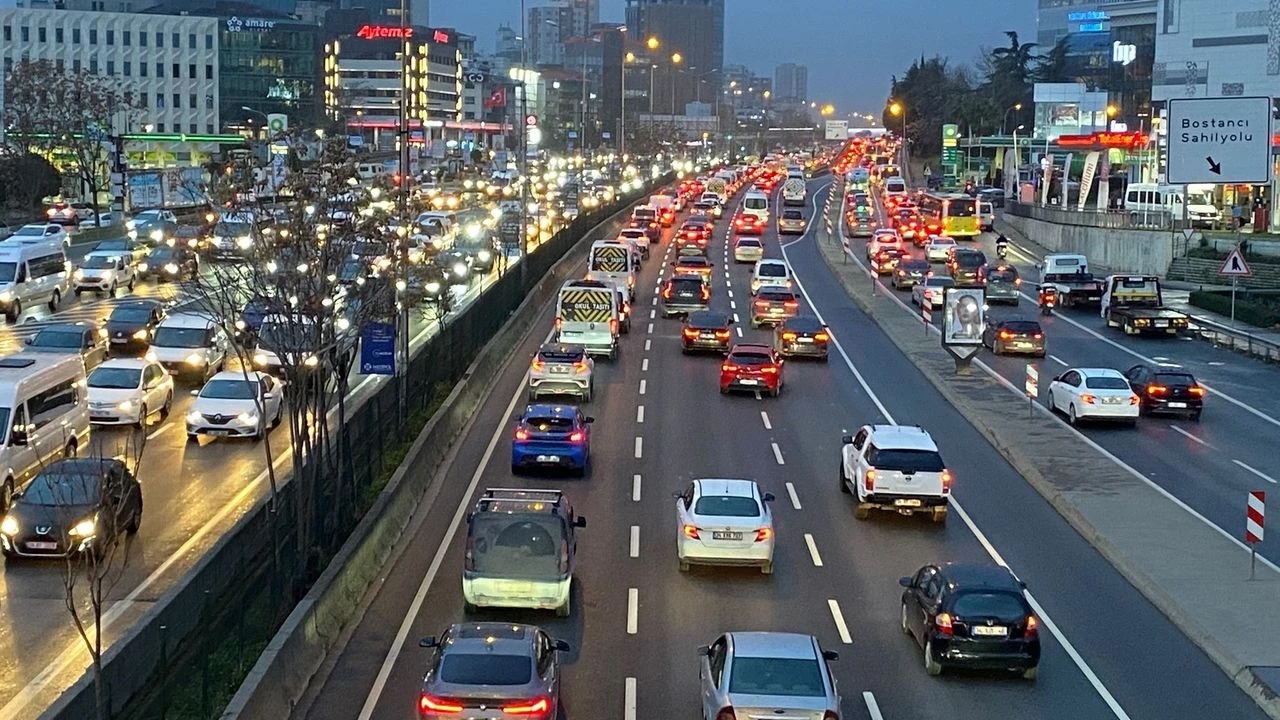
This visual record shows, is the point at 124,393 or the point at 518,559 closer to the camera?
the point at 518,559

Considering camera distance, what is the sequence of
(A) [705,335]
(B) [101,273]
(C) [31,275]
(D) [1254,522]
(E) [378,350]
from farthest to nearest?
(B) [101,273], (C) [31,275], (A) [705,335], (E) [378,350], (D) [1254,522]

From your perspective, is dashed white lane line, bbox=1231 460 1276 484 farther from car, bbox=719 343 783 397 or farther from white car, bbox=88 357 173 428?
white car, bbox=88 357 173 428

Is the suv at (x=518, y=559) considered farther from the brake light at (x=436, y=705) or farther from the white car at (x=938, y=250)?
the white car at (x=938, y=250)

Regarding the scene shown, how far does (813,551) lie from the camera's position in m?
26.5

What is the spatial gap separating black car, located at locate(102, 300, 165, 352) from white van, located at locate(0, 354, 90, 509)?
11873mm

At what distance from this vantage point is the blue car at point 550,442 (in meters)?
31.1

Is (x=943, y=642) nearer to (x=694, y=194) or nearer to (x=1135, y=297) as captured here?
(x=1135, y=297)

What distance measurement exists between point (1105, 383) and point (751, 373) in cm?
860

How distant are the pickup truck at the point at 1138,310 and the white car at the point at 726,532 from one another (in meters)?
34.9

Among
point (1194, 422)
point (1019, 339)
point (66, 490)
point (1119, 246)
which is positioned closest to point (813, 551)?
point (66, 490)

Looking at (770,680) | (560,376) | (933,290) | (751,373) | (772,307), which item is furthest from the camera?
(933,290)

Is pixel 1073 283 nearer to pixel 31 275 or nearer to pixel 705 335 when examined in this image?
pixel 705 335

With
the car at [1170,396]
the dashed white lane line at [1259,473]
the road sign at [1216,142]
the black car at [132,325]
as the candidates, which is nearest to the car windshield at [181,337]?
the black car at [132,325]

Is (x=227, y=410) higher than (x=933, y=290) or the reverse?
the reverse
